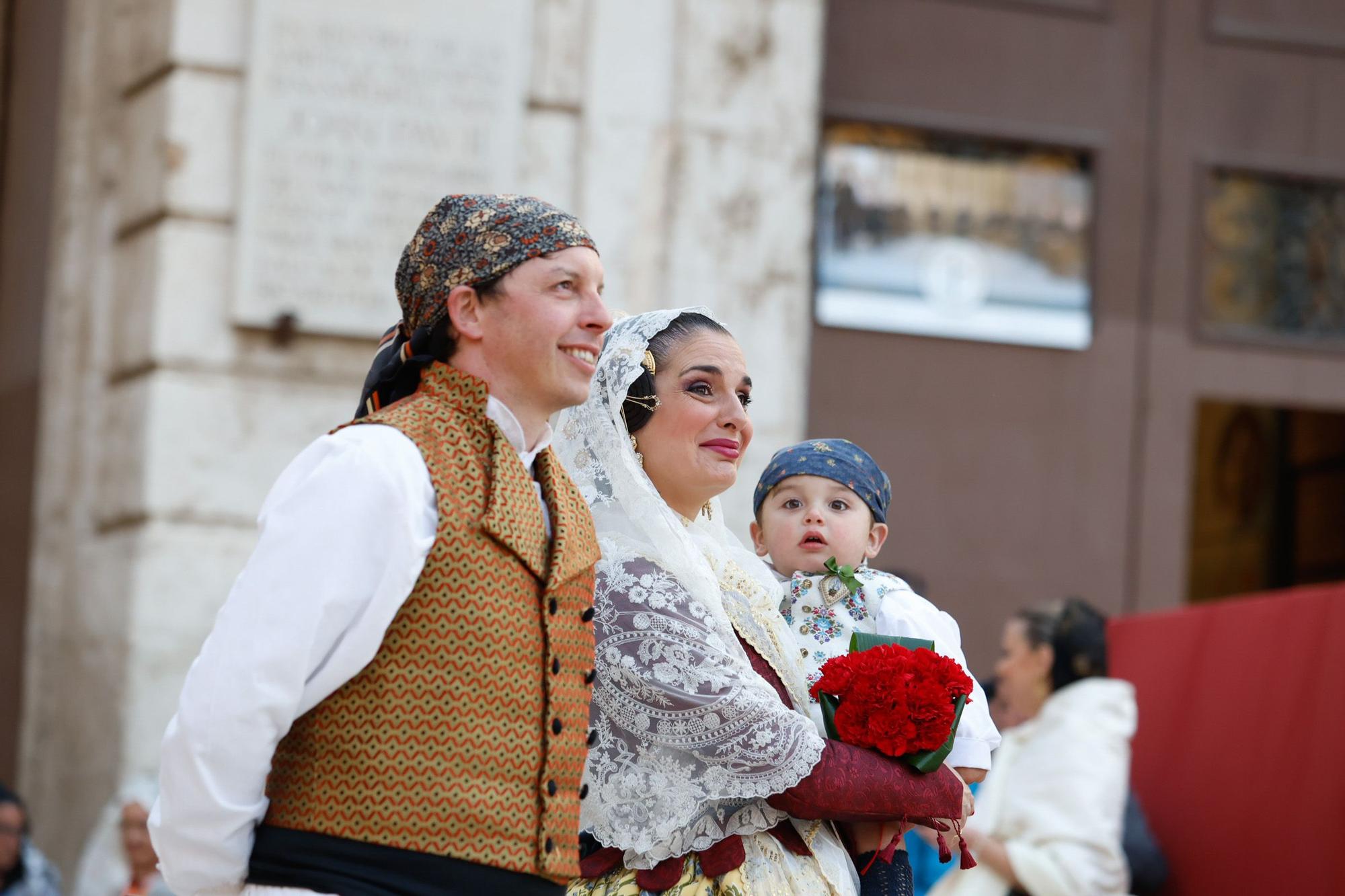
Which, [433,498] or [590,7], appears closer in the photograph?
[433,498]

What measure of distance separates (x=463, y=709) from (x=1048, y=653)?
11.7 ft

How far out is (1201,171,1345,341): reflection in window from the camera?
8.78m

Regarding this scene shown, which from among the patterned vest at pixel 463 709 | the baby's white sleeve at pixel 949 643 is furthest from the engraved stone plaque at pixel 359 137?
the patterned vest at pixel 463 709

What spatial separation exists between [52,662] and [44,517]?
2.10ft

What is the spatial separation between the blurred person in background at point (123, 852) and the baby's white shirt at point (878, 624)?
3.51 metres

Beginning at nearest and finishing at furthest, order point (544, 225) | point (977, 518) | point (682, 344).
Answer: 1. point (544, 225)
2. point (682, 344)
3. point (977, 518)

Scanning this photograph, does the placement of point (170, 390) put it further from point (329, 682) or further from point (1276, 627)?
point (329, 682)

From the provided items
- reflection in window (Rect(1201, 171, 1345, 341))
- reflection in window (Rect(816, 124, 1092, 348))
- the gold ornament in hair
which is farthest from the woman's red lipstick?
reflection in window (Rect(1201, 171, 1345, 341))

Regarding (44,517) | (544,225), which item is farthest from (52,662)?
(544,225)

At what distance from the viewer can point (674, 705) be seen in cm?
299

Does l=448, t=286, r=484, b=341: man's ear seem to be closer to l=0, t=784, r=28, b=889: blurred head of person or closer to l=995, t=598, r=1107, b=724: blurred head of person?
l=995, t=598, r=1107, b=724: blurred head of person

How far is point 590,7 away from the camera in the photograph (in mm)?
7766

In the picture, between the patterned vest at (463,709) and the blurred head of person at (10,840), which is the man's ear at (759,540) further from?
the blurred head of person at (10,840)

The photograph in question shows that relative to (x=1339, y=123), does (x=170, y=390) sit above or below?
below
